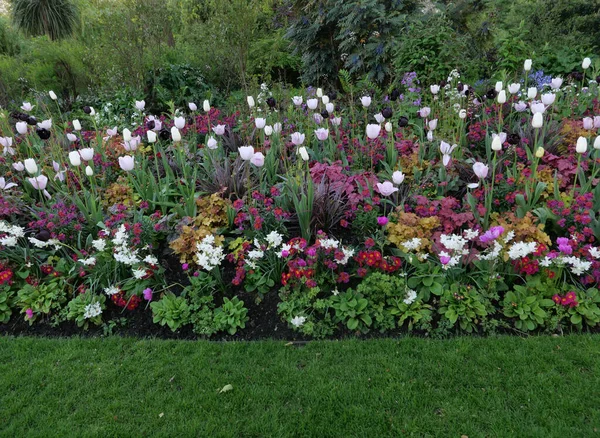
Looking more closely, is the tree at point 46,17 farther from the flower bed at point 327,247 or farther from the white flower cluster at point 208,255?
the white flower cluster at point 208,255

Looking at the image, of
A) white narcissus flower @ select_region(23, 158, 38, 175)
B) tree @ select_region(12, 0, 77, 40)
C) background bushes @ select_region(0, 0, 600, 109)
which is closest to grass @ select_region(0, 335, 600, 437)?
white narcissus flower @ select_region(23, 158, 38, 175)

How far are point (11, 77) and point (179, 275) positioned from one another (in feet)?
27.4

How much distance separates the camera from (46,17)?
10406 mm

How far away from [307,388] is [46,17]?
1133cm

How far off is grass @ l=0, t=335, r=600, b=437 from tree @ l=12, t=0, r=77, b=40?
10.1 m

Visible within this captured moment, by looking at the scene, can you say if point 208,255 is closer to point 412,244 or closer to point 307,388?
point 307,388

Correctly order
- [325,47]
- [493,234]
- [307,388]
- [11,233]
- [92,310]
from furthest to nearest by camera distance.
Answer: [325,47]
[11,233]
[92,310]
[493,234]
[307,388]

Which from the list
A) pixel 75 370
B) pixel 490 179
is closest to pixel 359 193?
pixel 490 179

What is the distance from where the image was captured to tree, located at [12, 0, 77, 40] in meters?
10.3

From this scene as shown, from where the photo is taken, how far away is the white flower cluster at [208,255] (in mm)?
2924

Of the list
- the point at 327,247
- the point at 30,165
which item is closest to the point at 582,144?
the point at 327,247

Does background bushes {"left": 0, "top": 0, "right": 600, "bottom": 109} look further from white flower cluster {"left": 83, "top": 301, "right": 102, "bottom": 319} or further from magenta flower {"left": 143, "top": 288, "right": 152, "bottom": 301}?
white flower cluster {"left": 83, "top": 301, "right": 102, "bottom": 319}

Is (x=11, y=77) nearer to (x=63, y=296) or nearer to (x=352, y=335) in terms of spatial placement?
(x=63, y=296)

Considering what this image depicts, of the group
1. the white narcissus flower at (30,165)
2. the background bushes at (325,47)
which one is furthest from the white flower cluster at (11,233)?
the background bushes at (325,47)
